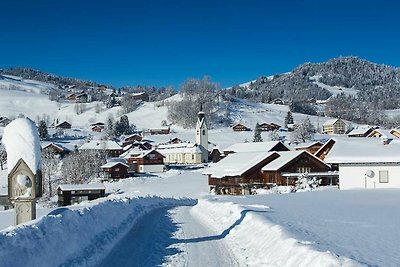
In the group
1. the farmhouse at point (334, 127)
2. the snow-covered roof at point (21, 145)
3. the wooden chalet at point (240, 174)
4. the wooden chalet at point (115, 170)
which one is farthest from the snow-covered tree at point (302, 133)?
the snow-covered roof at point (21, 145)

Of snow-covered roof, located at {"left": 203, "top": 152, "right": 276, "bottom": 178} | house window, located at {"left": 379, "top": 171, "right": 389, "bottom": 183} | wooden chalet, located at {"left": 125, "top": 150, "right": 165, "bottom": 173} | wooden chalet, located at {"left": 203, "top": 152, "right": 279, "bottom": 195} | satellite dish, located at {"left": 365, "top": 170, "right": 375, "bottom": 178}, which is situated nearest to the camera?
house window, located at {"left": 379, "top": 171, "right": 389, "bottom": 183}

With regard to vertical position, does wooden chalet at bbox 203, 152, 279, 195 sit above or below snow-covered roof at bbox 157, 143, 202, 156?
below

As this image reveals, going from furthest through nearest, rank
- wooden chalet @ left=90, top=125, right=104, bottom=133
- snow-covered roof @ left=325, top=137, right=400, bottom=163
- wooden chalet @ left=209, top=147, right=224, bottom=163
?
wooden chalet @ left=90, top=125, right=104, bottom=133
wooden chalet @ left=209, top=147, right=224, bottom=163
snow-covered roof @ left=325, top=137, right=400, bottom=163

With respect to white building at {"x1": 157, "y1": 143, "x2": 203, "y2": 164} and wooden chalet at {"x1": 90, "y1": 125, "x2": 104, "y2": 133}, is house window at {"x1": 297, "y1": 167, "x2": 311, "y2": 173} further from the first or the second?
wooden chalet at {"x1": 90, "y1": 125, "x2": 104, "y2": 133}

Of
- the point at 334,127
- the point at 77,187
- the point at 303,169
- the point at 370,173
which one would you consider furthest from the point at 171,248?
the point at 334,127

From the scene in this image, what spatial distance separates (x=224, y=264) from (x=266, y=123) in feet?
535

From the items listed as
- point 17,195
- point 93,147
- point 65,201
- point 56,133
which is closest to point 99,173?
point 93,147

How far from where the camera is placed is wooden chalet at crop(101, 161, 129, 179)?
90.2m

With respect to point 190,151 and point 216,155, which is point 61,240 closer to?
point 190,151

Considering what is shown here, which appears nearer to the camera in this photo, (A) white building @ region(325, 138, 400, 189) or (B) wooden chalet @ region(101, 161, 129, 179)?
(A) white building @ region(325, 138, 400, 189)

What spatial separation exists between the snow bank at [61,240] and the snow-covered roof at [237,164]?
145 feet

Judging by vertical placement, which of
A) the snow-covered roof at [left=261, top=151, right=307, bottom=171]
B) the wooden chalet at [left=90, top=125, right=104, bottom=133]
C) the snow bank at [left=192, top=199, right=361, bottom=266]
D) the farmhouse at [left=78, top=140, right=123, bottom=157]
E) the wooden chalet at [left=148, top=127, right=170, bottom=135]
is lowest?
the snow bank at [left=192, top=199, right=361, bottom=266]

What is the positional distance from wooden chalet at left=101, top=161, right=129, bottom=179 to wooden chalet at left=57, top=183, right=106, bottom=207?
24047 millimetres

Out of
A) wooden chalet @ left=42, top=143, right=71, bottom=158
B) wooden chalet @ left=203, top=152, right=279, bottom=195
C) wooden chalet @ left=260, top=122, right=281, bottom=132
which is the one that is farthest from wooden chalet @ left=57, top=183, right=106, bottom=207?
wooden chalet @ left=260, top=122, right=281, bottom=132
